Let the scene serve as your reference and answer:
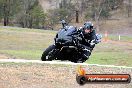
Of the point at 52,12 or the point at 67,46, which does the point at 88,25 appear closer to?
the point at 67,46

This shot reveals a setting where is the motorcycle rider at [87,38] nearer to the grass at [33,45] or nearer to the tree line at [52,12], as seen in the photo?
the grass at [33,45]

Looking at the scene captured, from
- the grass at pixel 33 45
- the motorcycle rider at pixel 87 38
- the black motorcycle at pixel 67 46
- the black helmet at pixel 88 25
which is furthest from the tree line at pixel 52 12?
the black helmet at pixel 88 25

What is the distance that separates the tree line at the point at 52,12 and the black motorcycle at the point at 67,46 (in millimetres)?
60844

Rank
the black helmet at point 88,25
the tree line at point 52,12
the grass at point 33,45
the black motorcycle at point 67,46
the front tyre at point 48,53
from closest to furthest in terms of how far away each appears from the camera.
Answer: the black helmet at point 88,25
the black motorcycle at point 67,46
the front tyre at point 48,53
the grass at point 33,45
the tree line at point 52,12

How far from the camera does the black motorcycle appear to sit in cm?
1331

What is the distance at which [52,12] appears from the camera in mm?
81938

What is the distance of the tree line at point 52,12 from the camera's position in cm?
7494

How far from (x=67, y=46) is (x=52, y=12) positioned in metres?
68.9

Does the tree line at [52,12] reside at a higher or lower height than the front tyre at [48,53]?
lower

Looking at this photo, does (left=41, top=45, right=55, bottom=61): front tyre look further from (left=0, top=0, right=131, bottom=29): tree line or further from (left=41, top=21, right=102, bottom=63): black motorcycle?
(left=0, top=0, right=131, bottom=29): tree line

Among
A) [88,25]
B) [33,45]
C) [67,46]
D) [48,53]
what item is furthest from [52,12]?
[88,25]

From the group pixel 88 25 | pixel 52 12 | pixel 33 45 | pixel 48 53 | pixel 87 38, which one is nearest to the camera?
pixel 88 25

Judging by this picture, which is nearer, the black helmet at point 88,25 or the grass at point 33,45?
the black helmet at point 88,25

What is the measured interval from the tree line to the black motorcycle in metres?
60.8
